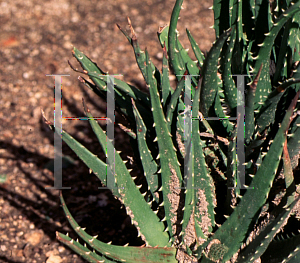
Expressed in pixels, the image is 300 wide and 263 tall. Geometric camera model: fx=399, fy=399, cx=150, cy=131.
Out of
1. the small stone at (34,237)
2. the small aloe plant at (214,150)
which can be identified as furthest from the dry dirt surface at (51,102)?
the small aloe plant at (214,150)

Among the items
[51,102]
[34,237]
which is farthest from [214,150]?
[51,102]

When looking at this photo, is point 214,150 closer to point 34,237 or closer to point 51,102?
point 34,237

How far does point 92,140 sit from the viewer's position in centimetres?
220

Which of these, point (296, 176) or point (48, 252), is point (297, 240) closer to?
point (296, 176)

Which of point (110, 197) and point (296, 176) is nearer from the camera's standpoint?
point (296, 176)

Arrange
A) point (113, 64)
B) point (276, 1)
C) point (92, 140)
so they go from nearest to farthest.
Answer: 1. point (276, 1)
2. point (92, 140)
3. point (113, 64)

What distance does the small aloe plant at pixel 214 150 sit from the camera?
998mm

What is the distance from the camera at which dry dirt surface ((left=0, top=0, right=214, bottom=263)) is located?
1726mm

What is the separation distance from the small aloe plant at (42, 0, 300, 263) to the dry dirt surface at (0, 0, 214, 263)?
0.50 meters

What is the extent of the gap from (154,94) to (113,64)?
1.68 meters

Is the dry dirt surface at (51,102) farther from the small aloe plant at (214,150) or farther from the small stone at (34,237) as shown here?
the small aloe plant at (214,150)

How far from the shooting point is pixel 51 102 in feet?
7.89

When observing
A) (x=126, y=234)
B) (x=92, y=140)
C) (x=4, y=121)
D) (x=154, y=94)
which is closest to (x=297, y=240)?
(x=154, y=94)

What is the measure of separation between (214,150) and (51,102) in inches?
58.3
